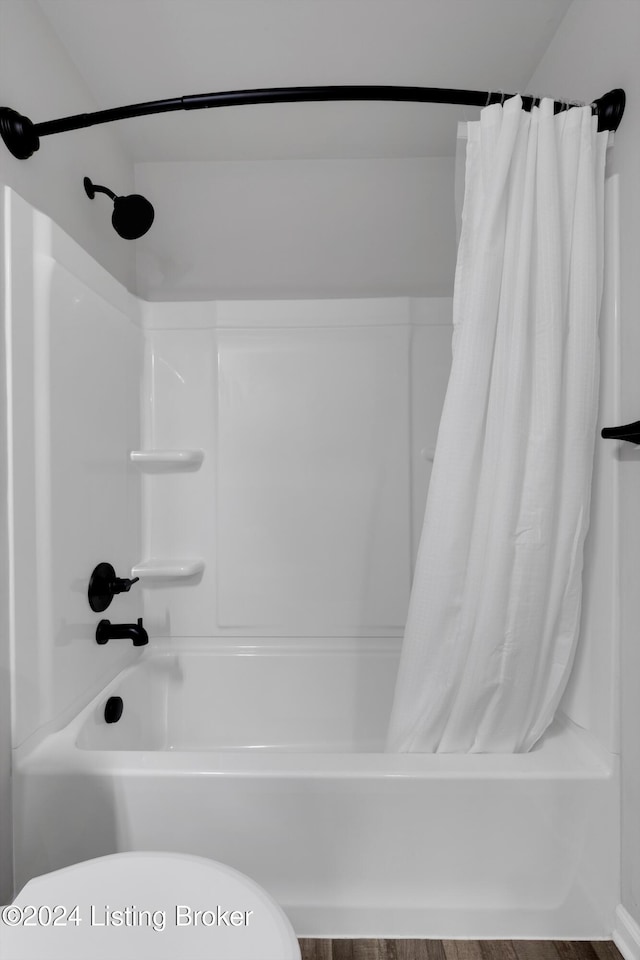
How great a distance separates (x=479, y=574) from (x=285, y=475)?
1033 millimetres

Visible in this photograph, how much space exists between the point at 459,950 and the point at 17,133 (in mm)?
2040

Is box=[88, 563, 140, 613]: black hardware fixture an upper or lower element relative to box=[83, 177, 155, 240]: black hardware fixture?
lower

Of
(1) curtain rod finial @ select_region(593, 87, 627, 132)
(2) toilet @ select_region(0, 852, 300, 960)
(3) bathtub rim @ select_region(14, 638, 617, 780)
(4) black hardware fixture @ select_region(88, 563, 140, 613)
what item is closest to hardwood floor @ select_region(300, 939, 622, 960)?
(3) bathtub rim @ select_region(14, 638, 617, 780)

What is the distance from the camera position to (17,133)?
1363 millimetres

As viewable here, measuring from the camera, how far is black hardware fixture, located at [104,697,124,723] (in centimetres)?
169

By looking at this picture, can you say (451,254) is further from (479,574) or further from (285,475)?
(479,574)

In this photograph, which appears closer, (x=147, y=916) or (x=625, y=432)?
(x=147, y=916)

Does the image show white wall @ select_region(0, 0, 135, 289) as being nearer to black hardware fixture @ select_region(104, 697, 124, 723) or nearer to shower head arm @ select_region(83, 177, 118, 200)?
shower head arm @ select_region(83, 177, 118, 200)

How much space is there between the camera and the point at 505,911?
134cm

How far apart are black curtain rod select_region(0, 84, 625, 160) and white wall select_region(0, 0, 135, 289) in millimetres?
58

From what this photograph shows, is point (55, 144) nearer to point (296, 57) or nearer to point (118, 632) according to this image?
point (296, 57)

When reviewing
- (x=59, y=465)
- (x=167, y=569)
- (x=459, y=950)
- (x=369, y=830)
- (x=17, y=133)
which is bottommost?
(x=459, y=950)

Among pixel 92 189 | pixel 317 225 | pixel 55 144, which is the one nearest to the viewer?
pixel 55 144

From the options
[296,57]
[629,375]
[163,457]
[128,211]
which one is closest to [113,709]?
[163,457]
